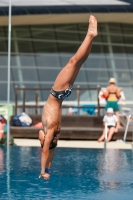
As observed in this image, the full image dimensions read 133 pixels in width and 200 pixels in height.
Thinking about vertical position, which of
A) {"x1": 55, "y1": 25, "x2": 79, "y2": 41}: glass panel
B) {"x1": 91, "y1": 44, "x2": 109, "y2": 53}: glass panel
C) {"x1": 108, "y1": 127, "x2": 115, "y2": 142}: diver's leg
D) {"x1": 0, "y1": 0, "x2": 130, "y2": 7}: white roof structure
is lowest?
{"x1": 108, "y1": 127, "x2": 115, "y2": 142}: diver's leg

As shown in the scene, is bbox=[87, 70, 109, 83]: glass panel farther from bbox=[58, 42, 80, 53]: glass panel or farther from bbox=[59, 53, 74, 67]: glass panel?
bbox=[58, 42, 80, 53]: glass panel

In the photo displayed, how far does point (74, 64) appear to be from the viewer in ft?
26.5

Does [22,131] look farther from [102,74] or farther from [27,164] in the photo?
[102,74]

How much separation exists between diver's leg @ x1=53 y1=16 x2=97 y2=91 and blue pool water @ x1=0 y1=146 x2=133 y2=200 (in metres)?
2.53

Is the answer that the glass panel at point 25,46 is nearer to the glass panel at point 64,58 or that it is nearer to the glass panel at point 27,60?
the glass panel at point 27,60

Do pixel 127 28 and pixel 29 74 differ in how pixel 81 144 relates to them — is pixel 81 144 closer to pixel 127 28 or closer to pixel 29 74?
pixel 29 74

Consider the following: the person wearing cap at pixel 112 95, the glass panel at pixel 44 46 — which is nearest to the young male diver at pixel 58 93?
the person wearing cap at pixel 112 95

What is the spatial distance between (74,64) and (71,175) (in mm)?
5276

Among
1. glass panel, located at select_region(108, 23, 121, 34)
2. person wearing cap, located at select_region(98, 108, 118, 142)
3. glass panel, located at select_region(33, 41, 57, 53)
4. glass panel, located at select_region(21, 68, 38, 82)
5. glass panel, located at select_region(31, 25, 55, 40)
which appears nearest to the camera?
person wearing cap, located at select_region(98, 108, 118, 142)

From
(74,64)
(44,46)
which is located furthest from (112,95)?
(74,64)

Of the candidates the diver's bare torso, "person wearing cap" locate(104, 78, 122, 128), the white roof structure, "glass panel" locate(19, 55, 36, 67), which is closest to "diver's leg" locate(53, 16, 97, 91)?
the diver's bare torso

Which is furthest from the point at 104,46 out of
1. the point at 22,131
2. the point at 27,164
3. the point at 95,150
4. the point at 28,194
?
the point at 28,194

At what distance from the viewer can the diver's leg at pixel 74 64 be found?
26.3ft

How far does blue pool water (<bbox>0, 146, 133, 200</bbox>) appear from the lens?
1048 cm
